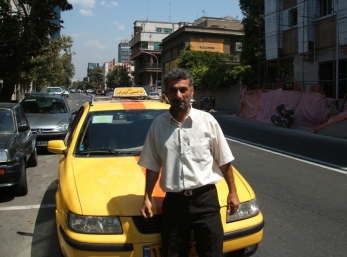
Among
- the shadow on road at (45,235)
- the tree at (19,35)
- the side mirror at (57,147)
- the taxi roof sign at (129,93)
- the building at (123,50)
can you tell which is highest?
the building at (123,50)

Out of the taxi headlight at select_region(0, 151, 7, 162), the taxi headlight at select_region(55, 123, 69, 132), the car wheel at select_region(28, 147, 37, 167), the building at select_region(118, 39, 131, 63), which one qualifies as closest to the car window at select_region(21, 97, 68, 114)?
the taxi headlight at select_region(55, 123, 69, 132)

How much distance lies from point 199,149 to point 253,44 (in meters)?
30.9

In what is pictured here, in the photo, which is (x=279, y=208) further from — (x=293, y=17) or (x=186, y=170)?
(x=293, y=17)

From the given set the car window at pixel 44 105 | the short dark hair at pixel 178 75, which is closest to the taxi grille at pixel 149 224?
the short dark hair at pixel 178 75

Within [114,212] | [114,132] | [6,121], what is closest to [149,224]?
[114,212]

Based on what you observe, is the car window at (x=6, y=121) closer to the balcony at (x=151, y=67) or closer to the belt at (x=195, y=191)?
the belt at (x=195, y=191)

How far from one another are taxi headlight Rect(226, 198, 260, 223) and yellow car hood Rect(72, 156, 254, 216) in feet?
0.17

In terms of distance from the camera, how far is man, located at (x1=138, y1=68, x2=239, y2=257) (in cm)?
266

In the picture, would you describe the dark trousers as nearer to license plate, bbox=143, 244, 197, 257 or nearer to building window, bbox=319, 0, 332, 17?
license plate, bbox=143, 244, 197, 257

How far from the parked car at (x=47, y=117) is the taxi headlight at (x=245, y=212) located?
7.89m

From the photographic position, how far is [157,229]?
2881mm

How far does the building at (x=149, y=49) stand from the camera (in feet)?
248

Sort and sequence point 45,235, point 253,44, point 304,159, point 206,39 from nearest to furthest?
1. point 45,235
2. point 304,159
3. point 253,44
4. point 206,39

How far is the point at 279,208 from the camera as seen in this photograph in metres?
5.55
